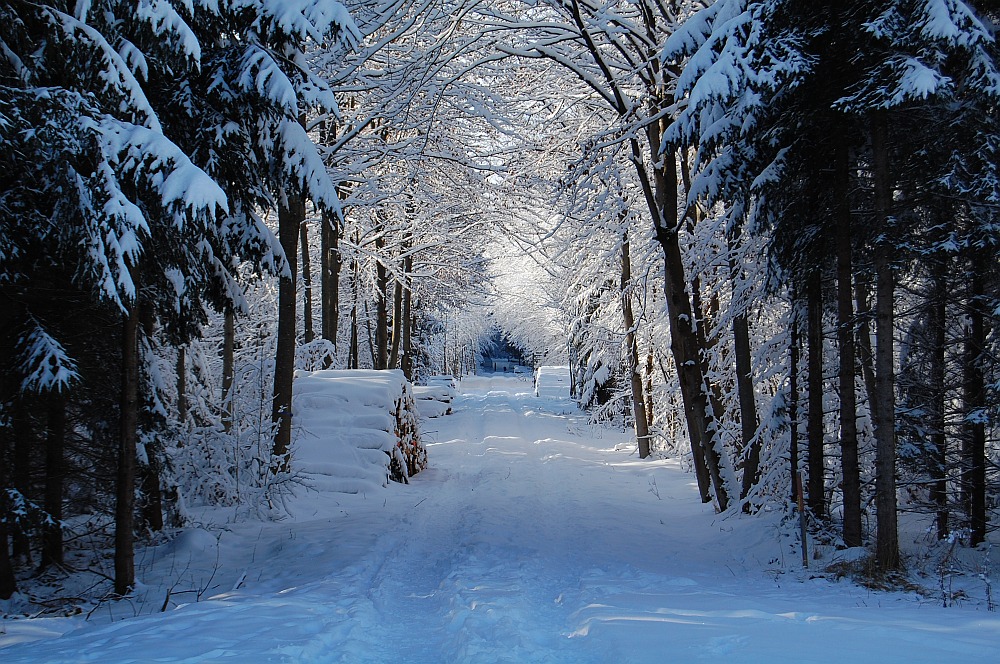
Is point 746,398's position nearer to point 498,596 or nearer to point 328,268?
point 498,596

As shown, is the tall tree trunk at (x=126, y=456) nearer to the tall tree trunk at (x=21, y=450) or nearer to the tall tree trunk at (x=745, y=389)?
the tall tree trunk at (x=21, y=450)

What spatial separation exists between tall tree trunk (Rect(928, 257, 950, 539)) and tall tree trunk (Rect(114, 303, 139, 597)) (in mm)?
8815

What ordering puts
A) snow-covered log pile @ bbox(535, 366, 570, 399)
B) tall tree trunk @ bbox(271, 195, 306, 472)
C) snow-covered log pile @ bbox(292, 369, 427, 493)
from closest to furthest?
tall tree trunk @ bbox(271, 195, 306, 472) → snow-covered log pile @ bbox(292, 369, 427, 493) → snow-covered log pile @ bbox(535, 366, 570, 399)

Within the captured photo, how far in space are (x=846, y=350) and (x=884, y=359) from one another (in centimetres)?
63

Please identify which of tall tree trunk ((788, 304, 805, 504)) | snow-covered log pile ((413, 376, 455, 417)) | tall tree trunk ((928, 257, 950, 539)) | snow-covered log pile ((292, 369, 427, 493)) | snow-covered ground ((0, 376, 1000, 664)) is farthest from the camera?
snow-covered log pile ((413, 376, 455, 417))

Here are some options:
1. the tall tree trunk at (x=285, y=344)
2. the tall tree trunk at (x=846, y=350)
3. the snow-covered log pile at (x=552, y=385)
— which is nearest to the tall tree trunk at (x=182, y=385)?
the tall tree trunk at (x=285, y=344)

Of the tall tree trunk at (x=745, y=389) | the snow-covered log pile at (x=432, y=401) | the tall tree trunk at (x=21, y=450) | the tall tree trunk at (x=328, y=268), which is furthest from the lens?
the snow-covered log pile at (x=432, y=401)

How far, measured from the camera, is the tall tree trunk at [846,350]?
6977 millimetres

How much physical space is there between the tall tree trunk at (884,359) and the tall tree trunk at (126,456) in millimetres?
7212

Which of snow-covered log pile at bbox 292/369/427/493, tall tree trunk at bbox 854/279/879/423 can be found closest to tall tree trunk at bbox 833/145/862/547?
tall tree trunk at bbox 854/279/879/423

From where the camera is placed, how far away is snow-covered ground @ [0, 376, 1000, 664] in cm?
395

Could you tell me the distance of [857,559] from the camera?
689 cm

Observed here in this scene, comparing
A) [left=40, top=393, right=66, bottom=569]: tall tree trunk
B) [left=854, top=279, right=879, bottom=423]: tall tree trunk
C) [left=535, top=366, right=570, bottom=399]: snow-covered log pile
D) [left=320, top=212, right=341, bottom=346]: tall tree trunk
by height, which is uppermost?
[left=320, top=212, right=341, bottom=346]: tall tree trunk

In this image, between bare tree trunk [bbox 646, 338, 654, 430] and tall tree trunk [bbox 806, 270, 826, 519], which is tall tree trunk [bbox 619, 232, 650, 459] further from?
tall tree trunk [bbox 806, 270, 826, 519]
